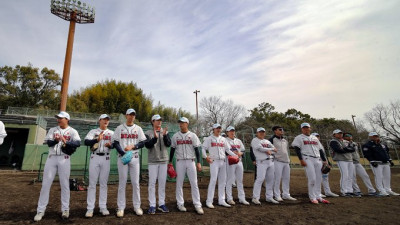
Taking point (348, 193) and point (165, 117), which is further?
point (165, 117)

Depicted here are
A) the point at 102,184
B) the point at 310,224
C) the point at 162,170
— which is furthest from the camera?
the point at 162,170

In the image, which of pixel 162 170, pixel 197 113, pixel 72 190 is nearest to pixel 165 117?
pixel 197 113

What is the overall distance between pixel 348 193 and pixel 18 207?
10000 millimetres

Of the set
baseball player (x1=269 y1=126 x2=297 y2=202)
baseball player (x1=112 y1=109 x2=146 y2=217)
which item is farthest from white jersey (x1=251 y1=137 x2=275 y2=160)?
baseball player (x1=112 y1=109 x2=146 y2=217)

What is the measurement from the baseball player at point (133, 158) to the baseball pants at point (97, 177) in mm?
306

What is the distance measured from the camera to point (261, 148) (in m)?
6.52

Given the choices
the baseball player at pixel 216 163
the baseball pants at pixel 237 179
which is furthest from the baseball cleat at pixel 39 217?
the baseball pants at pixel 237 179

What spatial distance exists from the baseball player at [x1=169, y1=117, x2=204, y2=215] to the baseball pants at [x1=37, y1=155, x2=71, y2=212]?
2.34 meters

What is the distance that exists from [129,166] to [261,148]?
3811 mm

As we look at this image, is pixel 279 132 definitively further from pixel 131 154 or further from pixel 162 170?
pixel 131 154

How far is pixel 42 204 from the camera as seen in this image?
4.52 meters

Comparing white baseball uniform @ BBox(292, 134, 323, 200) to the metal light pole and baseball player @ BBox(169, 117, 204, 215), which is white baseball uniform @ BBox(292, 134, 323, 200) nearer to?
baseball player @ BBox(169, 117, 204, 215)

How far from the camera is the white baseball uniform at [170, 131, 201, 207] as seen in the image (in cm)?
535

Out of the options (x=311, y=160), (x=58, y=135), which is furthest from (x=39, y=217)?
(x=311, y=160)
